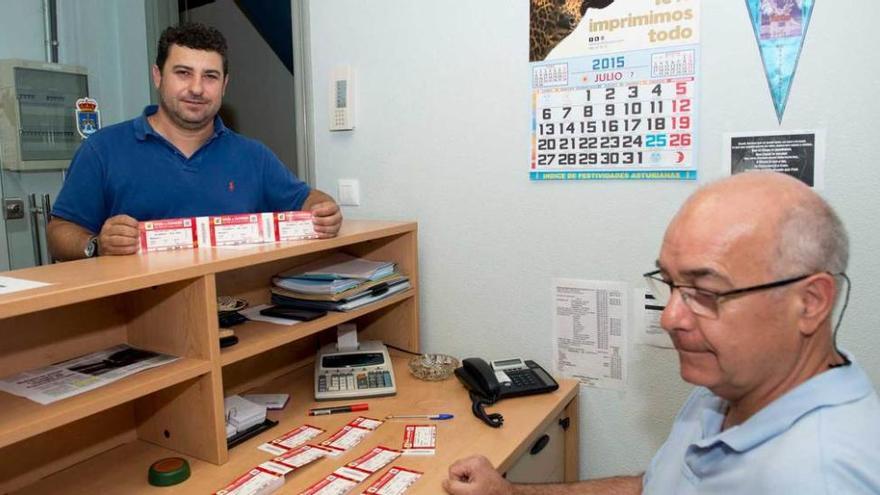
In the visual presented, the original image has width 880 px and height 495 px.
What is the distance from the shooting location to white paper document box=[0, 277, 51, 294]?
1034 mm

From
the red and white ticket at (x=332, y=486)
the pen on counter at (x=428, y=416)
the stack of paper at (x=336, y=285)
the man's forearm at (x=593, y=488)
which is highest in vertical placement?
the stack of paper at (x=336, y=285)

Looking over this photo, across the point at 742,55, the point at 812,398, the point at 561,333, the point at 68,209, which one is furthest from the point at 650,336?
the point at 68,209

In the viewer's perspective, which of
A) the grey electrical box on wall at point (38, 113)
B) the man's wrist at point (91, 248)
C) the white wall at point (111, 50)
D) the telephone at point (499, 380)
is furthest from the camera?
the white wall at point (111, 50)

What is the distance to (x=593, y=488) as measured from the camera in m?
1.26

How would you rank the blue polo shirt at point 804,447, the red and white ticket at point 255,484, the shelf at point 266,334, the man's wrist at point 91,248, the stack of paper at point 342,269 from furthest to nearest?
the stack of paper at point 342,269
the man's wrist at point 91,248
the shelf at point 266,334
the red and white ticket at point 255,484
the blue polo shirt at point 804,447

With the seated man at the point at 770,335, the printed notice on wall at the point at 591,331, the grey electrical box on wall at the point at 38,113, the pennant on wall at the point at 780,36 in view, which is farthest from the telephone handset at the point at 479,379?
the grey electrical box on wall at the point at 38,113

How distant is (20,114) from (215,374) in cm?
189

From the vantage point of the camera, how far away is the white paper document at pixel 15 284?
1.03 meters

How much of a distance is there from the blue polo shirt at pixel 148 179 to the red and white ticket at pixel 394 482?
0.99 metres

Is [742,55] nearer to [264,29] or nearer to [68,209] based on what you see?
[68,209]

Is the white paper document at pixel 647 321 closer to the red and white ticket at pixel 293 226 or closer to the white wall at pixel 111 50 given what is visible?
the red and white ticket at pixel 293 226

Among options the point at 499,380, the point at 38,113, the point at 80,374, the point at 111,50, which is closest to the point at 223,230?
the point at 80,374

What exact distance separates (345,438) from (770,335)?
3.13 ft

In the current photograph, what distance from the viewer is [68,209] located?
175 centimetres
